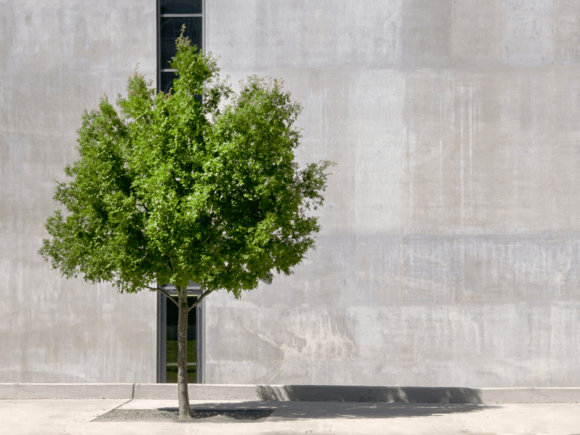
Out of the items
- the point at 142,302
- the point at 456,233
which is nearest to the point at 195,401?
the point at 142,302

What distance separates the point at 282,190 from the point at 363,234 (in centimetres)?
511

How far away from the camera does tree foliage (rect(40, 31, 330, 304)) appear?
13492 millimetres

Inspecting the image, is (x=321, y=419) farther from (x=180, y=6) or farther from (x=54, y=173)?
(x=180, y=6)

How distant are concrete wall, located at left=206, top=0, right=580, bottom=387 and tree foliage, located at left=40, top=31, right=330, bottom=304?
433 cm

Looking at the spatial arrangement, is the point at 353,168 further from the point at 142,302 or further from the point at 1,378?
the point at 1,378

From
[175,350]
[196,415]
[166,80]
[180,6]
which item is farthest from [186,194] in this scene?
[180,6]

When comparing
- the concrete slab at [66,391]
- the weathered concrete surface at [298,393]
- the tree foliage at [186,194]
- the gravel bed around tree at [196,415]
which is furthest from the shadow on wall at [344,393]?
the tree foliage at [186,194]

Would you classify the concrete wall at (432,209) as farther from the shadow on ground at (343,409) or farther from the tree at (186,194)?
the tree at (186,194)

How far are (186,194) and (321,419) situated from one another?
5.90 metres

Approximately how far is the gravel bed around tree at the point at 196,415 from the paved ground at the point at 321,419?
330 mm

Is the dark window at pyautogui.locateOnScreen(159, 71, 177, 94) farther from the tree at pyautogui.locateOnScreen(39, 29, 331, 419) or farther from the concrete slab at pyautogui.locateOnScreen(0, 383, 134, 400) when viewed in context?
the concrete slab at pyautogui.locateOnScreen(0, 383, 134, 400)

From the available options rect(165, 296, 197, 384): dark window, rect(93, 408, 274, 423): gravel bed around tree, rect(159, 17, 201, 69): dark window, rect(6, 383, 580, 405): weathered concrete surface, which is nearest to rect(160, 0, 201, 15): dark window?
rect(159, 17, 201, 69): dark window

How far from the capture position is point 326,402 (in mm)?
16938

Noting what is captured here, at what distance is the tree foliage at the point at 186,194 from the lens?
1349 centimetres
